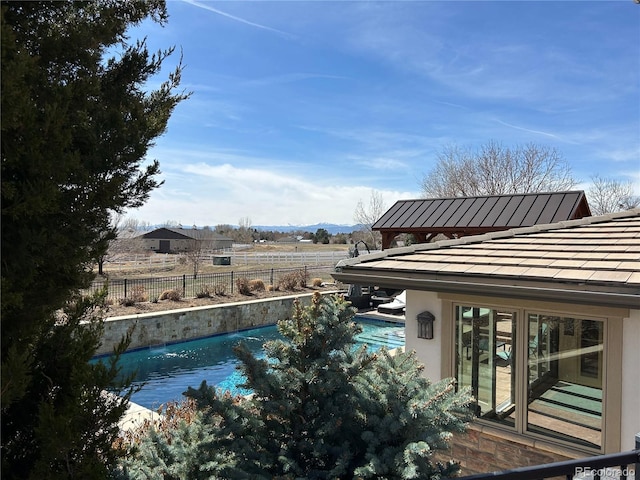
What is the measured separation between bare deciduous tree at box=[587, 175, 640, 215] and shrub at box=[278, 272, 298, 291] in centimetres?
2266

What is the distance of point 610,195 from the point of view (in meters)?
30.9

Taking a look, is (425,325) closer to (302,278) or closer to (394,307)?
(394,307)

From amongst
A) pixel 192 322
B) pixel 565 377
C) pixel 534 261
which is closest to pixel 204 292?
pixel 192 322

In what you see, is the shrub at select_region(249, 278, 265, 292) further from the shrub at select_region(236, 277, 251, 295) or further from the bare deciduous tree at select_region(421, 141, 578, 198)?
the bare deciduous tree at select_region(421, 141, 578, 198)

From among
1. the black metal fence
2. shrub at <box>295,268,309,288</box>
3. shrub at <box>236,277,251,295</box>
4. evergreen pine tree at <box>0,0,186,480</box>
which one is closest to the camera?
evergreen pine tree at <box>0,0,186,480</box>

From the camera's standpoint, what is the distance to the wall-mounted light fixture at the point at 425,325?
536 cm

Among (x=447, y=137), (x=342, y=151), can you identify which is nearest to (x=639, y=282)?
(x=447, y=137)

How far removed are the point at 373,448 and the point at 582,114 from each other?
31.3 m

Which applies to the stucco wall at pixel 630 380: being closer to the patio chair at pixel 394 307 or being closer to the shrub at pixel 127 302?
the patio chair at pixel 394 307

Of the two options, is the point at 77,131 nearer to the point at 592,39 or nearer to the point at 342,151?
the point at 592,39

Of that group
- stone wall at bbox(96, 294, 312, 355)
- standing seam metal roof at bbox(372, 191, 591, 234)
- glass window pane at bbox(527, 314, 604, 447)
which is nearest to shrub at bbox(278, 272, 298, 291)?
stone wall at bbox(96, 294, 312, 355)

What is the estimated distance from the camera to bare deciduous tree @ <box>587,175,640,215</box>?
30203 mm

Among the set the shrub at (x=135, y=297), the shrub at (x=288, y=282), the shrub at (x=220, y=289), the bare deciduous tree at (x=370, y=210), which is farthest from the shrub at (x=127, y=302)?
the bare deciduous tree at (x=370, y=210)

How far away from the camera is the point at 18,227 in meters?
2.27
